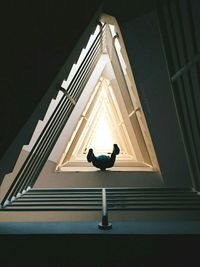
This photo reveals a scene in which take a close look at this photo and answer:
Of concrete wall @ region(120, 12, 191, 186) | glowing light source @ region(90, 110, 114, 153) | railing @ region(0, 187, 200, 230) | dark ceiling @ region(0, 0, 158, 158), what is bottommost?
railing @ region(0, 187, 200, 230)

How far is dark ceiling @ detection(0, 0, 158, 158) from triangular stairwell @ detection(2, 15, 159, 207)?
60cm

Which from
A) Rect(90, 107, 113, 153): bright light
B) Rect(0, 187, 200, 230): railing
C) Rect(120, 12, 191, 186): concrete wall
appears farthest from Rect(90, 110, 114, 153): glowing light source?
Rect(0, 187, 200, 230): railing

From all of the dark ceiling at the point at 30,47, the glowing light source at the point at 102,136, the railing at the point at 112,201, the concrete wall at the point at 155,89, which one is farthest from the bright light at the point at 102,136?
the dark ceiling at the point at 30,47

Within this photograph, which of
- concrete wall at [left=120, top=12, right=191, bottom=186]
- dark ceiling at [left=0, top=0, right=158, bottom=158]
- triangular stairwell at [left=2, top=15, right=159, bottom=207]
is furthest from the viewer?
triangular stairwell at [left=2, top=15, right=159, bottom=207]

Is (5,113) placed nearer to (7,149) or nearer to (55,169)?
(7,149)

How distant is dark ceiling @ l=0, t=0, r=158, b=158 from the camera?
121 cm

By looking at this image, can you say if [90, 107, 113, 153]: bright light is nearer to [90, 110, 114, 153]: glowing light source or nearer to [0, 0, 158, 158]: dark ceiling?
[90, 110, 114, 153]: glowing light source

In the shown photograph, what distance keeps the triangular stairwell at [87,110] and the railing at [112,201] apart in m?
→ 0.24

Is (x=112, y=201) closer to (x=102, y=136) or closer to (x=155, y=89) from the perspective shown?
(x=155, y=89)

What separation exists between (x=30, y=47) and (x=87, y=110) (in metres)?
4.11

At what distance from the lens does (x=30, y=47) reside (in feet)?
4.29

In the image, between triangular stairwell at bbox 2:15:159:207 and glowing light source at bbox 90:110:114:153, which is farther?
glowing light source at bbox 90:110:114:153

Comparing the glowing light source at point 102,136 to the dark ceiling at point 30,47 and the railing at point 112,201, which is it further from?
the dark ceiling at point 30,47

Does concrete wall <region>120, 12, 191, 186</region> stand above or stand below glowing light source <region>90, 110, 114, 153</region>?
below
